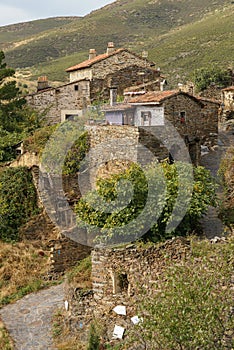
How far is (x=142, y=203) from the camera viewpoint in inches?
543

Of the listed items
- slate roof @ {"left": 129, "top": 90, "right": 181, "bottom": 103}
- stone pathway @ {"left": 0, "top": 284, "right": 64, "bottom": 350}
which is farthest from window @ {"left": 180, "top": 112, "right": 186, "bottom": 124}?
stone pathway @ {"left": 0, "top": 284, "right": 64, "bottom": 350}

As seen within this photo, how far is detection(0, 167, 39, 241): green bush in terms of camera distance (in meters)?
18.6

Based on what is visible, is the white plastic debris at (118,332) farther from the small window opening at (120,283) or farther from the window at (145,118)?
the window at (145,118)

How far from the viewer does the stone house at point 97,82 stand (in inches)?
986

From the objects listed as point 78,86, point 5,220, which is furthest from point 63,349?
point 78,86

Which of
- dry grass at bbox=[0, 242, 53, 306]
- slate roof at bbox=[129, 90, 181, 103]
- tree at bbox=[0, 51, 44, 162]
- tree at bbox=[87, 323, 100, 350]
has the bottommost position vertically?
dry grass at bbox=[0, 242, 53, 306]

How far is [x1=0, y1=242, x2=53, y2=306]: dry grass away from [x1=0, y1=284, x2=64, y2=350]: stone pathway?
41 cm

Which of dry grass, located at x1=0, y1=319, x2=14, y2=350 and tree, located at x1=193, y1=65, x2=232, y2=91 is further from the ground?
tree, located at x1=193, y1=65, x2=232, y2=91

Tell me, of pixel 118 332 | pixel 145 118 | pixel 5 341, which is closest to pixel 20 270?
pixel 5 341

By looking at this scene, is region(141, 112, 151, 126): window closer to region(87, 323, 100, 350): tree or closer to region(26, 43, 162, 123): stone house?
region(26, 43, 162, 123): stone house

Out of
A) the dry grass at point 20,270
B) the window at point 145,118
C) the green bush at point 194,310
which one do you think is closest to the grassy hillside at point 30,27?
the window at point 145,118

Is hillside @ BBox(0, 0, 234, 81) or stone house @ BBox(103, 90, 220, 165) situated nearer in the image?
stone house @ BBox(103, 90, 220, 165)

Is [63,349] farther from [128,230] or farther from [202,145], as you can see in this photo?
[202,145]

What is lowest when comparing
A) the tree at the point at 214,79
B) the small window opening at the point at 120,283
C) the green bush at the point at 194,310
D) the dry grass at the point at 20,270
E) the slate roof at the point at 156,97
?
the dry grass at the point at 20,270
